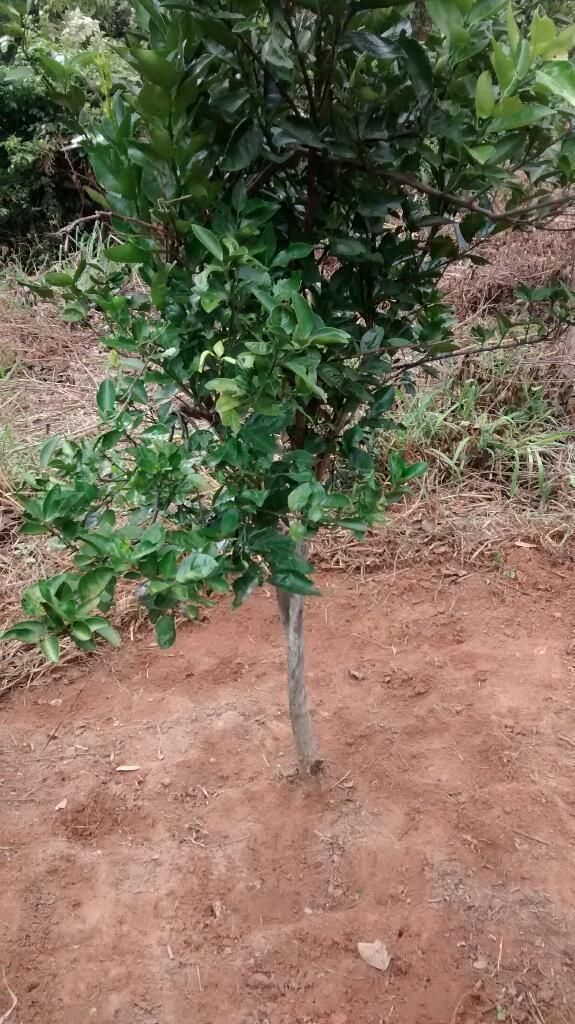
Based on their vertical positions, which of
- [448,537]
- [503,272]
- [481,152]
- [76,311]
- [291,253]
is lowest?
[448,537]

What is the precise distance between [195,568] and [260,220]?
56 centimetres

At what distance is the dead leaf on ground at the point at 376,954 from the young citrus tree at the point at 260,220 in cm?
102

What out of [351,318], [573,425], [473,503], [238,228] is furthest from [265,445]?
[573,425]

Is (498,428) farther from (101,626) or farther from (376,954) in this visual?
(101,626)

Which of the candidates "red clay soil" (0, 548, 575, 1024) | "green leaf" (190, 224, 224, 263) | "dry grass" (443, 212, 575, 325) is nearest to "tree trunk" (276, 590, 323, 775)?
"red clay soil" (0, 548, 575, 1024)

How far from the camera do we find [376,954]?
1.68 meters

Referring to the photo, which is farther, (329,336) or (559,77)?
(329,336)

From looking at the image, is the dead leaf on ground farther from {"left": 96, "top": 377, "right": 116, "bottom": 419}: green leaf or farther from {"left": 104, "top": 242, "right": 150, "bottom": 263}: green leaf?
{"left": 104, "top": 242, "right": 150, "bottom": 263}: green leaf

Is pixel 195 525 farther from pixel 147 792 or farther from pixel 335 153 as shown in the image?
pixel 147 792

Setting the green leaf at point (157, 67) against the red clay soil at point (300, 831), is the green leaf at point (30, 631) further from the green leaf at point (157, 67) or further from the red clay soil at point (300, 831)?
the red clay soil at point (300, 831)

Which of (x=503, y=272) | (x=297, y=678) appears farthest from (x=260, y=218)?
(x=503, y=272)

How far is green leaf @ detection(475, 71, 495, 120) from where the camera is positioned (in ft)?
3.03

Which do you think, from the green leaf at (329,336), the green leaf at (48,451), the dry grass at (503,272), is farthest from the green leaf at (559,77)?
the dry grass at (503,272)

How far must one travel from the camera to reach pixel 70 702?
266 centimetres
